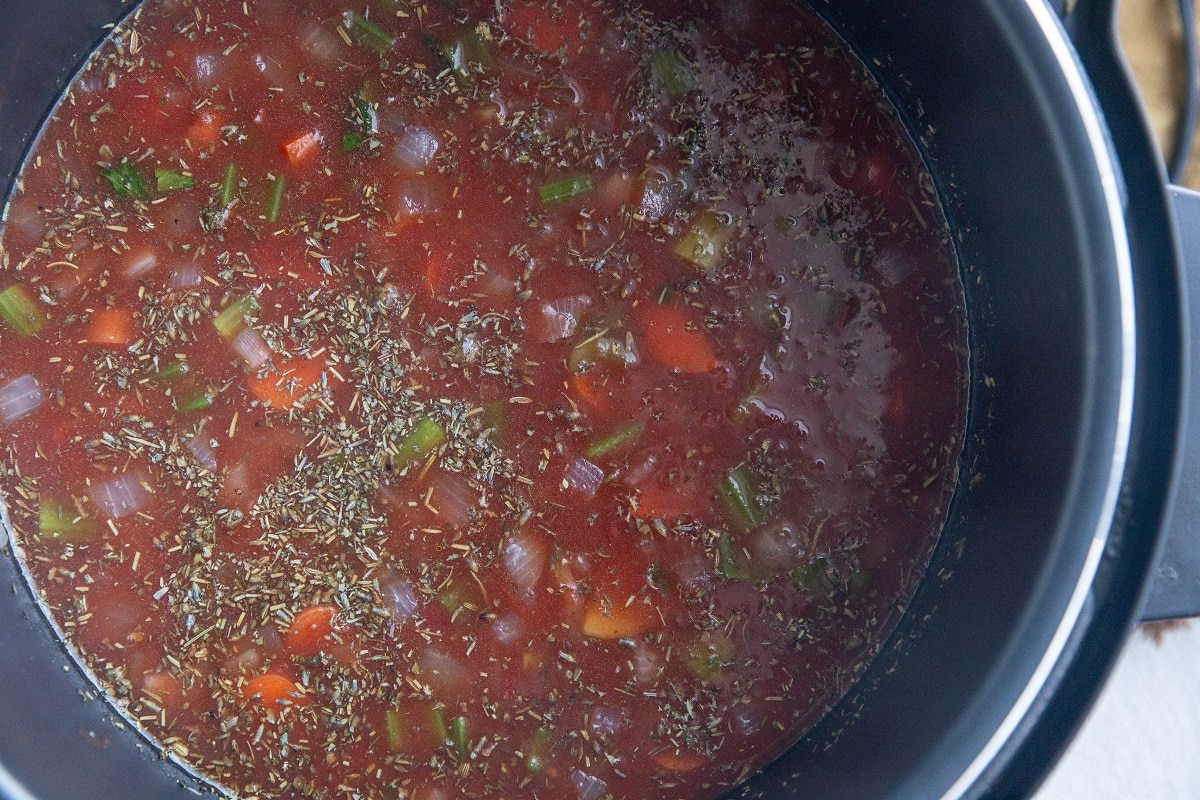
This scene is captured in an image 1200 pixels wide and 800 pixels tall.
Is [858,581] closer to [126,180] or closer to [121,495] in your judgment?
[121,495]

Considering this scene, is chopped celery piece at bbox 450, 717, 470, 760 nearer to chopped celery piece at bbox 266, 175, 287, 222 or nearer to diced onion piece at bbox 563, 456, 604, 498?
diced onion piece at bbox 563, 456, 604, 498

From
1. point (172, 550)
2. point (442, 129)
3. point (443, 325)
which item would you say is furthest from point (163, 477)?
point (442, 129)

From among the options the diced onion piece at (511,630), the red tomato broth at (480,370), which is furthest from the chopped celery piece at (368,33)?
the diced onion piece at (511,630)

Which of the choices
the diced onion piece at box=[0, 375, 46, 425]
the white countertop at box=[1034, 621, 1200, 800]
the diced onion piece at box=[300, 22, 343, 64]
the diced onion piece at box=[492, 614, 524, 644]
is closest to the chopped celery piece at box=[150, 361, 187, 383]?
the diced onion piece at box=[0, 375, 46, 425]

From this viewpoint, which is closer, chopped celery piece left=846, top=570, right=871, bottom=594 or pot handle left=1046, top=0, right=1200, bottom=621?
pot handle left=1046, top=0, right=1200, bottom=621

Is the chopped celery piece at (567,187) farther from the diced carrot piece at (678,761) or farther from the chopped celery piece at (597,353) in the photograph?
the diced carrot piece at (678,761)

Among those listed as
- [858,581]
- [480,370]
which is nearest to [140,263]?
[480,370]
